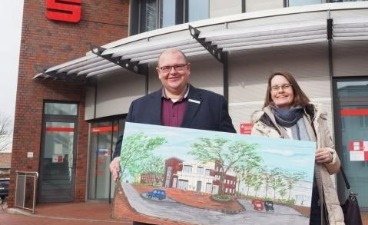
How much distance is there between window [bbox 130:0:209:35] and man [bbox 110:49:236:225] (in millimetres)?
9702

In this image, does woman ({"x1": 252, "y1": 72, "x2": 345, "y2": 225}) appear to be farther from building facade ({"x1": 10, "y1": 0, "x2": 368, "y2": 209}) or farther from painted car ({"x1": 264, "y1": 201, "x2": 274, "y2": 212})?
building facade ({"x1": 10, "y1": 0, "x2": 368, "y2": 209})

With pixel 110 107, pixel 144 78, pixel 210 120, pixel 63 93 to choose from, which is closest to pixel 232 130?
pixel 210 120

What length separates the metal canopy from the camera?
884 cm

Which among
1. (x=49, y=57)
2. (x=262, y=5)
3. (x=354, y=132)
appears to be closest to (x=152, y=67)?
(x=262, y=5)

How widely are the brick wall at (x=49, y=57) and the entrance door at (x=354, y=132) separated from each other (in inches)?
297

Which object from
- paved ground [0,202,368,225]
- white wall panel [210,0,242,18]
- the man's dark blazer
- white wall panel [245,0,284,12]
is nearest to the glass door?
paved ground [0,202,368,225]

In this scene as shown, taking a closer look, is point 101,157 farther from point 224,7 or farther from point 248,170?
point 248,170

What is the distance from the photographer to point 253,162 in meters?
2.42

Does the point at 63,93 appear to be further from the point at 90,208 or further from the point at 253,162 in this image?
the point at 253,162

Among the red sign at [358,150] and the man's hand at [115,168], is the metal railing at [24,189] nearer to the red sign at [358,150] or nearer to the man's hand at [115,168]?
the red sign at [358,150]

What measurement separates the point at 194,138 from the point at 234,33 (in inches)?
283

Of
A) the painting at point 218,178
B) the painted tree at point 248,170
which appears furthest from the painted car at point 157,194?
the painted tree at point 248,170

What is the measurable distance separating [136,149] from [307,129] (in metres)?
1.02

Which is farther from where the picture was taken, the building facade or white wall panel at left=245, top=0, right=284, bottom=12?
white wall panel at left=245, top=0, right=284, bottom=12
